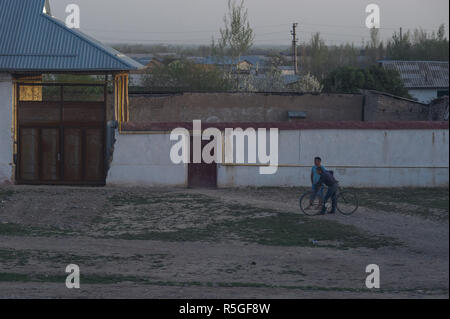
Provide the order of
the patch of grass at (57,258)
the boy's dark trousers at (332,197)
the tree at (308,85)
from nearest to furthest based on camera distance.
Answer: the patch of grass at (57,258) → the boy's dark trousers at (332,197) → the tree at (308,85)

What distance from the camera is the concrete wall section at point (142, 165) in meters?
26.1

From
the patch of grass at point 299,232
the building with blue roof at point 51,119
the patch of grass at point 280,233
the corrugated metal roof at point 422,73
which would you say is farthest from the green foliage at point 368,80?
the patch of grass at point 280,233

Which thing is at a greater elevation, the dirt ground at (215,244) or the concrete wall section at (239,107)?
the concrete wall section at (239,107)

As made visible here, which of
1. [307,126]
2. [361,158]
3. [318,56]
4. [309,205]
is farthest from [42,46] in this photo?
[318,56]

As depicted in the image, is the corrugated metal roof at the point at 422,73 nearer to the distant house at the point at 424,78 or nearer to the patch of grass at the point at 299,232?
the distant house at the point at 424,78

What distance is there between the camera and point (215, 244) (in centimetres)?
1683

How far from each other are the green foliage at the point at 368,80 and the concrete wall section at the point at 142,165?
77.8 ft

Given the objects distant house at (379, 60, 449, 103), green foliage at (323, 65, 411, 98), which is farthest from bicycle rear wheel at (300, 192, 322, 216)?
distant house at (379, 60, 449, 103)

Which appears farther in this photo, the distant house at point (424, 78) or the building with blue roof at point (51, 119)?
the distant house at point (424, 78)

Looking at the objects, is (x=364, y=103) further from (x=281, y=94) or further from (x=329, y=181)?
(x=329, y=181)

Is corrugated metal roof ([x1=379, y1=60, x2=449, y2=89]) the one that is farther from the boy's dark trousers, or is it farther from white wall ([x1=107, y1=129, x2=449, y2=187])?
the boy's dark trousers

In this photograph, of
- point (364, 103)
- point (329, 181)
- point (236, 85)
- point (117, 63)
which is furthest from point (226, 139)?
point (236, 85)

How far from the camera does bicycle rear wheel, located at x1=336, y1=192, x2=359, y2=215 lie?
2073 centimetres
